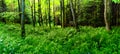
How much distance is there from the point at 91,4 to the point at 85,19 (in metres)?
2.80

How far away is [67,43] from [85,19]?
2184cm

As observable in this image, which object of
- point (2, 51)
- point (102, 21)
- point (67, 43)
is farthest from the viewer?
point (102, 21)

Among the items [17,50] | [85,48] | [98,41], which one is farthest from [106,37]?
[17,50]

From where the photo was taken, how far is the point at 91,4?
123ft

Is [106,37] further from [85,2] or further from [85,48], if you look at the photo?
[85,2]

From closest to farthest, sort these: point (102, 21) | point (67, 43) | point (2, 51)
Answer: point (2, 51) < point (67, 43) < point (102, 21)

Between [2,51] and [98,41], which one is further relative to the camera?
[98,41]

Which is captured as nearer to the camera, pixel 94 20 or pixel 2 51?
pixel 2 51

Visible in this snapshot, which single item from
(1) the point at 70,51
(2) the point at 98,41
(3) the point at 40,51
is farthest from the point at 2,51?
(2) the point at 98,41

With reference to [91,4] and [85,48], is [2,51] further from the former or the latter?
[91,4]

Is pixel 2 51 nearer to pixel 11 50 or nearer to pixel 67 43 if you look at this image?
pixel 11 50

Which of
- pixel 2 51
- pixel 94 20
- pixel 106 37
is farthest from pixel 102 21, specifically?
pixel 2 51

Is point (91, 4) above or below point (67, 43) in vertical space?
above

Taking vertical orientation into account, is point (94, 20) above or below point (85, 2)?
below
